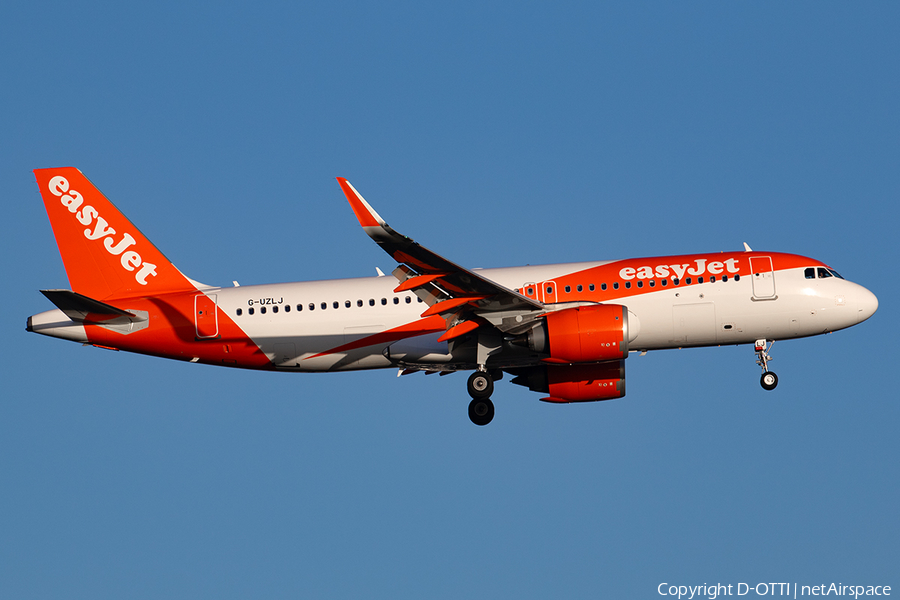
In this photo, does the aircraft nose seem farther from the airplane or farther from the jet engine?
A: the jet engine

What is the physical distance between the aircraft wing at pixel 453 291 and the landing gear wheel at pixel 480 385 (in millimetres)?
1947

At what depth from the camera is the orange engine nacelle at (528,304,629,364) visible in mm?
31562

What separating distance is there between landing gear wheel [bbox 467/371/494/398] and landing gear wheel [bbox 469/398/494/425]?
345mm

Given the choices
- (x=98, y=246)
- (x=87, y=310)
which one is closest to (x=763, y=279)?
(x=87, y=310)

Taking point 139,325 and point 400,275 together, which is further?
point 139,325

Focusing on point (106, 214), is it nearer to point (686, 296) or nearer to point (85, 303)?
point (85, 303)

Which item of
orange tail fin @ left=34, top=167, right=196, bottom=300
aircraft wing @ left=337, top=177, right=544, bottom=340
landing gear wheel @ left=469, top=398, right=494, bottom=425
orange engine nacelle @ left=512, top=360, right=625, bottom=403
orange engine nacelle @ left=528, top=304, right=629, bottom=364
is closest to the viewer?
aircraft wing @ left=337, top=177, right=544, bottom=340

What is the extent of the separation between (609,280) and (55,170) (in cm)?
2027

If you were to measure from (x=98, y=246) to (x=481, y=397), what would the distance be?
14.7 meters

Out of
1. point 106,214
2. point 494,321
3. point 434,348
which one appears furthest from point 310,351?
point 106,214

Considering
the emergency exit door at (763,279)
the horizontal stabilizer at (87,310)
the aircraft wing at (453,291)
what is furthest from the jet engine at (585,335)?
the horizontal stabilizer at (87,310)

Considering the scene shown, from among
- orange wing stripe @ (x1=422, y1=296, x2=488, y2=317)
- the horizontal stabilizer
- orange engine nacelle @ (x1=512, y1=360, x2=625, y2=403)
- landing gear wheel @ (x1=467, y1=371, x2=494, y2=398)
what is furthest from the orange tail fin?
orange engine nacelle @ (x1=512, y1=360, x2=625, y2=403)

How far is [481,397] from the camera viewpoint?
33844mm

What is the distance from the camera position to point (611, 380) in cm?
3581
